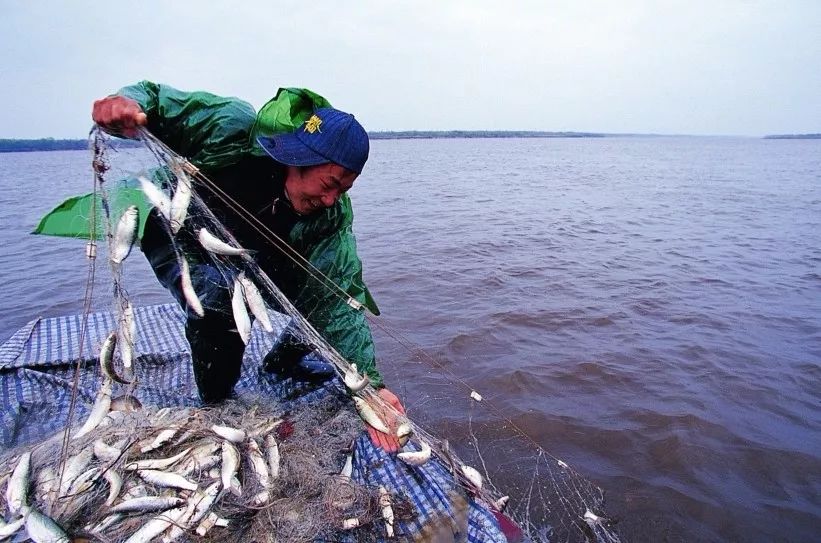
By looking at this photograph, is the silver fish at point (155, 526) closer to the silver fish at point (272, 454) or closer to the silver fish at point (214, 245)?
the silver fish at point (272, 454)

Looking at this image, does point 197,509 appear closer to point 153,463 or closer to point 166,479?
point 166,479

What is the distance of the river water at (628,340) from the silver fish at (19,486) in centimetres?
147

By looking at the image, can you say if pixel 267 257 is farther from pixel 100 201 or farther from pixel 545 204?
pixel 545 204

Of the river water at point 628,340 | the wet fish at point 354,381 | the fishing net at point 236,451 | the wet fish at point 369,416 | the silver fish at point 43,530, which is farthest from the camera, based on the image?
the river water at point 628,340

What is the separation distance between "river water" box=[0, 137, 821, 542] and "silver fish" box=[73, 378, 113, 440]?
1152 millimetres

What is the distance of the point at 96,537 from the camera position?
225 cm

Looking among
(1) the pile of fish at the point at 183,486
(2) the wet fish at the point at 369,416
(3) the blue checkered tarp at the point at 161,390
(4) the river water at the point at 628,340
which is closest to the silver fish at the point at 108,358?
(3) the blue checkered tarp at the point at 161,390

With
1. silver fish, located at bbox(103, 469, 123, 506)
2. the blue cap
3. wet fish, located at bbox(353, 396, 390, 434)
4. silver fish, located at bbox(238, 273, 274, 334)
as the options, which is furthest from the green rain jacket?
silver fish, located at bbox(103, 469, 123, 506)

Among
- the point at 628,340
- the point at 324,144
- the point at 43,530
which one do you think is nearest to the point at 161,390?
the point at 43,530

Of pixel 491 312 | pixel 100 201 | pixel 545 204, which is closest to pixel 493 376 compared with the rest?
pixel 491 312

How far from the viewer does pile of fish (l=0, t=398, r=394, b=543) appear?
7.62 ft

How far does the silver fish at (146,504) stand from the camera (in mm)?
2377

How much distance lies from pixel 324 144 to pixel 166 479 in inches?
75.0

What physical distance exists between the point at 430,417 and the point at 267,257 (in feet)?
7.75
